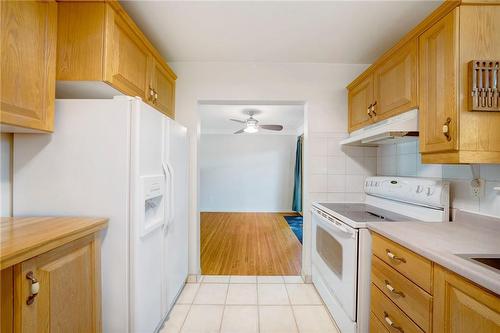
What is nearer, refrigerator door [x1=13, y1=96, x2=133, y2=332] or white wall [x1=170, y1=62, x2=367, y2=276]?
refrigerator door [x1=13, y1=96, x2=133, y2=332]

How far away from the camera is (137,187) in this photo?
3.99ft

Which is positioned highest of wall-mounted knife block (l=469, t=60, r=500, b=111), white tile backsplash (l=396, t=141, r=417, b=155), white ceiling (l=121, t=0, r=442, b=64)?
white ceiling (l=121, t=0, r=442, b=64)

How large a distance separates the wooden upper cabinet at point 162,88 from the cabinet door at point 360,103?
1.83 m

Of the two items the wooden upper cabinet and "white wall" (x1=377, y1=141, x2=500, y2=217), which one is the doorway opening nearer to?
the wooden upper cabinet

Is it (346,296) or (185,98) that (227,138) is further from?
(346,296)

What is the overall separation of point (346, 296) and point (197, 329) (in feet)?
3.64

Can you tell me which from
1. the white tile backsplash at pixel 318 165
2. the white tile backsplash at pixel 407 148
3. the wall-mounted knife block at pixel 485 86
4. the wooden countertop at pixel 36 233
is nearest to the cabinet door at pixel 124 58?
the wooden countertop at pixel 36 233

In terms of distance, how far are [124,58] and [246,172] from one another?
481cm

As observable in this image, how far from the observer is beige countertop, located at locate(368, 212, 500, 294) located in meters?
0.72

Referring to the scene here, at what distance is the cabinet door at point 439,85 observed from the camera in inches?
43.0

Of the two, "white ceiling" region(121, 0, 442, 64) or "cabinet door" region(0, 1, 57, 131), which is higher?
"white ceiling" region(121, 0, 442, 64)

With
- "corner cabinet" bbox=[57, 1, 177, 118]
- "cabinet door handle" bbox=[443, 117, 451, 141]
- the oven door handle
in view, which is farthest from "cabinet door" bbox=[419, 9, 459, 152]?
"corner cabinet" bbox=[57, 1, 177, 118]

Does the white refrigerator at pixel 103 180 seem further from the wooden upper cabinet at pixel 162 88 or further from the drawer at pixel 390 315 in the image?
the drawer at pixel 390 315

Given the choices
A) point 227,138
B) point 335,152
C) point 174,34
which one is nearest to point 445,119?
point 335,152
